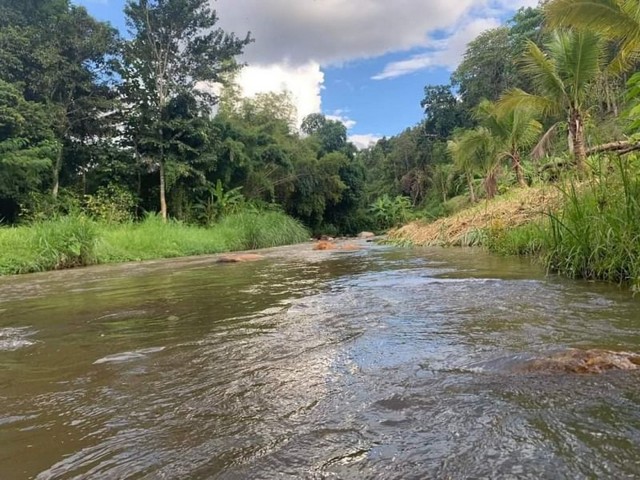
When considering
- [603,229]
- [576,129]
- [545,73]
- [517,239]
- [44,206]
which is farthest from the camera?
[44,206]

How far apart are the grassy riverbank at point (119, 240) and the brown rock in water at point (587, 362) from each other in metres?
10.0

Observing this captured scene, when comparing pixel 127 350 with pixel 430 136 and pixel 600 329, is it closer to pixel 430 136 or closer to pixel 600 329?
pixel 600 329

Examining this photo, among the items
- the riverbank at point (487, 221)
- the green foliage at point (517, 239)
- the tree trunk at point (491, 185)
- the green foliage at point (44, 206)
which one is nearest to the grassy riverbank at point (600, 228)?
the green foliage at point (517, 239)

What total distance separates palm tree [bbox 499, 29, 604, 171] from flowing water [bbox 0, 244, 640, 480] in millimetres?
8896

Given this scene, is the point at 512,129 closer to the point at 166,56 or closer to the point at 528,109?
the point at 528,109

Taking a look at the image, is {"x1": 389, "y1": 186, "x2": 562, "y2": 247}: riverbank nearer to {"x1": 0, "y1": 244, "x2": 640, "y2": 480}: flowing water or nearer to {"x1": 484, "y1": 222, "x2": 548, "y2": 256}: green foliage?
{"x1": 484, "y1": 222, "x2": 548, "y2": 256}: green foliage

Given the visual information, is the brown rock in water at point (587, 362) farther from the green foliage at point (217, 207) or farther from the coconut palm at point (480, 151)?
the green foliage at point (217, 207)

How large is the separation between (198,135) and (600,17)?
14990 millimetres

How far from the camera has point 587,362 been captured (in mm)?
2008

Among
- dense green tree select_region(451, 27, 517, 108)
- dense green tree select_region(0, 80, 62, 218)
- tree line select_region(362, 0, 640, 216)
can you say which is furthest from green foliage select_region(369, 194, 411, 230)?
dense green tree select_region(0, 80, 62, 218)

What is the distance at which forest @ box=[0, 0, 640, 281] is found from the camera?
7.80 m

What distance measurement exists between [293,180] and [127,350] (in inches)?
937

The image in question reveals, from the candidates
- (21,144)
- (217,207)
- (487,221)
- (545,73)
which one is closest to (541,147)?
(545,73)

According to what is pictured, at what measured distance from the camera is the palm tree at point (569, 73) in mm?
10961
